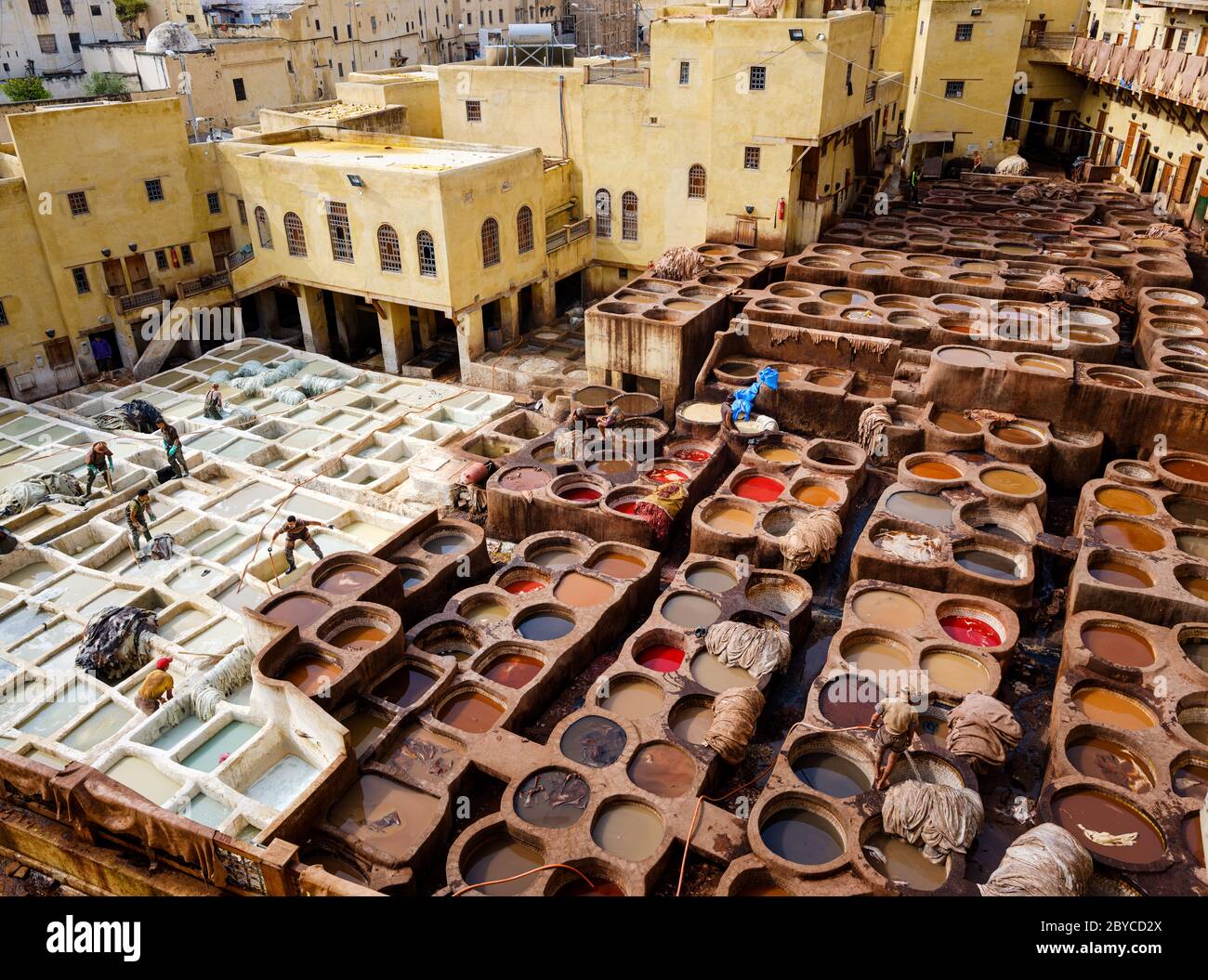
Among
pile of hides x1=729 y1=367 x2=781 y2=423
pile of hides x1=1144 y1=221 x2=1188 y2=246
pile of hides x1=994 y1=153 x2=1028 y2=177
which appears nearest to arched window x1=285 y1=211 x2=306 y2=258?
pile of hides x1=729 y1=367 x2=781 y2=423

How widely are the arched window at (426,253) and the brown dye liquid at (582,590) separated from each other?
588 inches

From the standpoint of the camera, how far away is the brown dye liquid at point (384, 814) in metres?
12.5

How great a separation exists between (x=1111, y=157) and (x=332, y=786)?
45.3 m

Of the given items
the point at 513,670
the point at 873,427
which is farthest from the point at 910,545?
the point at 513,670

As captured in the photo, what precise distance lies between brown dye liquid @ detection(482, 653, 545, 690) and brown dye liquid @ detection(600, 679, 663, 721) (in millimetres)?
1415

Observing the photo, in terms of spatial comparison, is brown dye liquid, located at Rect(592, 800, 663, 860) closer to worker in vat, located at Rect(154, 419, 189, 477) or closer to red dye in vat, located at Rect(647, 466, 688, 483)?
red dye in vat, located at Rect(647, 466, 688, 483)

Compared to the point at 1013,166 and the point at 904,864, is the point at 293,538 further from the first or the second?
the point at 1013,166

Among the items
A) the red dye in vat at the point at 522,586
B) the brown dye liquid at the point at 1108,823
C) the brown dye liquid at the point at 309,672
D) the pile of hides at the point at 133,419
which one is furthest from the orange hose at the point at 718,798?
the pile of hides at the point at 133,419

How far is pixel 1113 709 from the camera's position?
45.0 feet

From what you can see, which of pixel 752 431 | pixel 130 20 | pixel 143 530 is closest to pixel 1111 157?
pixel 752 431

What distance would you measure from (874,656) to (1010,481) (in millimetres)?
6542

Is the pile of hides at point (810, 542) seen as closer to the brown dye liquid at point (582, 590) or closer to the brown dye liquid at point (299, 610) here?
the brown dye liquid at point (582, 590)

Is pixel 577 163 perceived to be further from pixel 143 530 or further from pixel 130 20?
pixel 130 20

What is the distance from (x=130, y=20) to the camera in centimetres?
5666
